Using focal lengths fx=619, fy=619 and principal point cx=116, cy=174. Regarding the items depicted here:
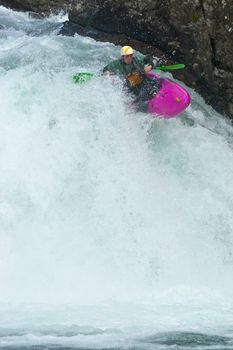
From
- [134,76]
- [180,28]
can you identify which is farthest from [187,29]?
[134,76]

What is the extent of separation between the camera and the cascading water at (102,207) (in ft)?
21.9

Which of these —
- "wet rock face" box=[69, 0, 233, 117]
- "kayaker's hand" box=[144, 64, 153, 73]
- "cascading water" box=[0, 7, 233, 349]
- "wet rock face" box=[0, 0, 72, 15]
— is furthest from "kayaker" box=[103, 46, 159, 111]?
"wet rock face" box=[0, 0, 72, 15]

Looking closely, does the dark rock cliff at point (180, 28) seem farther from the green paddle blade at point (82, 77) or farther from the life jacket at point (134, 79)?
the green paddle blade at point (82, 77)

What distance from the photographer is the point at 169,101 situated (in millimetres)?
9102

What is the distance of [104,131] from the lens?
902cm

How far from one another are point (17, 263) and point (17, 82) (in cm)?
300

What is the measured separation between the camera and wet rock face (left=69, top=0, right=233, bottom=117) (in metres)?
9.55

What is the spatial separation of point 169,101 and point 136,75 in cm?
62

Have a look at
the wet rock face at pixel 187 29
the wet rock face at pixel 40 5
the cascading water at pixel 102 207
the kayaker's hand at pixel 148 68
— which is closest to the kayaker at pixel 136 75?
the kayaker's hand at pixel 148 68

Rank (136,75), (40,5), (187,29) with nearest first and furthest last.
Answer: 1. (136,75)
2. (187,29)
3. (40,5)

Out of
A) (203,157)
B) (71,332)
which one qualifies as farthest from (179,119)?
(71,332)

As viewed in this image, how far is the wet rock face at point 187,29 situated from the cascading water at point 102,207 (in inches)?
15.9

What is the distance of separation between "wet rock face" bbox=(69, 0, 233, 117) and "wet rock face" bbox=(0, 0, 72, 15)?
8.1 inches

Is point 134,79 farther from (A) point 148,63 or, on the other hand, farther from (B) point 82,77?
(B) point 82,77
